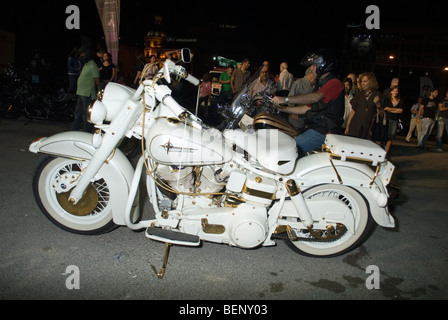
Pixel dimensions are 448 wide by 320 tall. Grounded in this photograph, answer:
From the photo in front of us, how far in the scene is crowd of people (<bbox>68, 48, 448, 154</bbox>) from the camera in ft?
12.1

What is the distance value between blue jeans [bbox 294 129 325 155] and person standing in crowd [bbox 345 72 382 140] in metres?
2.42

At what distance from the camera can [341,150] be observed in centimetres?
297

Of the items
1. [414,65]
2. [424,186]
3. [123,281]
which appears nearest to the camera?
[123,281]

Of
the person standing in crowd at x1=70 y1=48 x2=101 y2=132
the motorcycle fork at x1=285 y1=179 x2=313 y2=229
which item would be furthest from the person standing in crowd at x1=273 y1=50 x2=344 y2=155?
the person standing in crowd at x1=70 y1=48 x2=101 y2=132

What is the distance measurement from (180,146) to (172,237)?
836mm

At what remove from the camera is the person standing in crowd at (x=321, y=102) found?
3.64 meters

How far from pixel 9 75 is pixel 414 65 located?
25.8 metres

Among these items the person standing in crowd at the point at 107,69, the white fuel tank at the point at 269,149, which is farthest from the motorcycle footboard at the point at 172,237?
the person standing in crowd at the point at 107,69

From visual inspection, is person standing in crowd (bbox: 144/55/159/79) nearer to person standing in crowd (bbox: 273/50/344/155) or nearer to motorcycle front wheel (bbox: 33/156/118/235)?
motorcycle front wheel (bbox: 33/156/118/235)

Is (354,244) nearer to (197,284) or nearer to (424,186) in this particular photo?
(197,284)

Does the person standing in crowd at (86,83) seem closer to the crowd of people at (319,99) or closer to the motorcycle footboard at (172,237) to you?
the crowd of people at (319,99)
